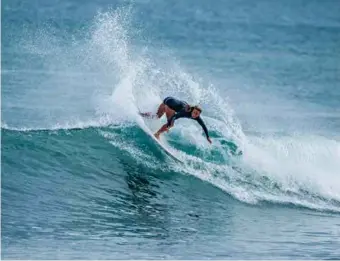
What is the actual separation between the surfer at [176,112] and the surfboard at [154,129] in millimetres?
174

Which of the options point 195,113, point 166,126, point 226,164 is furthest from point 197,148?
point 195,113

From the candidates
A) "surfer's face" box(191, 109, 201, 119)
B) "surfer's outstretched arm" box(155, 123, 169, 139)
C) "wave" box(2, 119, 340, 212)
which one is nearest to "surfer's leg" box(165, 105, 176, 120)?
"surfer's outstretched arm" box(155, 123, 169, 139)

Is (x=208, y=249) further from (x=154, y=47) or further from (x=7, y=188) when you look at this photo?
(x=154, y=47)

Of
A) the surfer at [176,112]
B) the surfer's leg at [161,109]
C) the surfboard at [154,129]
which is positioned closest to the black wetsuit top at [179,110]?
the surfer at [176,112]

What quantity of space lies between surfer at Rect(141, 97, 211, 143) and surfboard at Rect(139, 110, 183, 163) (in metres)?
0.17

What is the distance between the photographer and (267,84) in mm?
34781

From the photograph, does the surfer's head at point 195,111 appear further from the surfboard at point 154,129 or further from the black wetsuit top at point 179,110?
the surfboard at point 154,129

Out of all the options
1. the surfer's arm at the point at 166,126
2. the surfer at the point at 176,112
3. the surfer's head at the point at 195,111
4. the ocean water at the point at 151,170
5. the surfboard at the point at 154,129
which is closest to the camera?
the ocean water at the point at 151,170

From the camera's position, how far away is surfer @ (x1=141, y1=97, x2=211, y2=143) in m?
17.3

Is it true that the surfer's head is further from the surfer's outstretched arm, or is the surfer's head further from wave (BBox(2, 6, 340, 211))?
wave (BBox(2, 6, 340, 211))

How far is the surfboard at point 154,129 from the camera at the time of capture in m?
18.1

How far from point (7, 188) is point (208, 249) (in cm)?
424

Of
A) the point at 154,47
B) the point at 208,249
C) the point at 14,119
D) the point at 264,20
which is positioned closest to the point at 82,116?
the point at 14,119

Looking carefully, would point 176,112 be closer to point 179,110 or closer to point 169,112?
point 179,110
